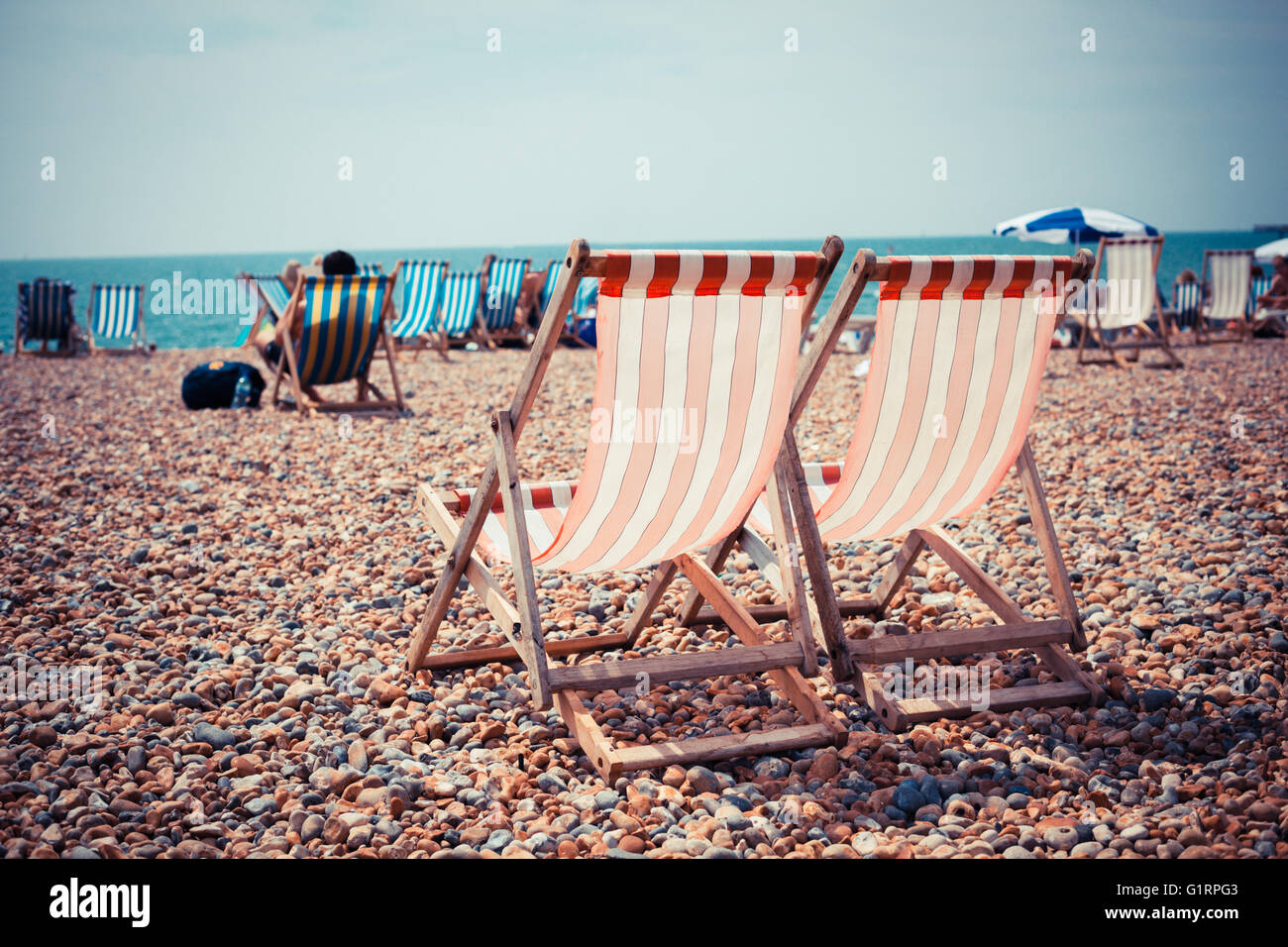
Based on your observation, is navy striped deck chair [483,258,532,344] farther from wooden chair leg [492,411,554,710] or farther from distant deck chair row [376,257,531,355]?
wooden chair leg [492,411,554,710]

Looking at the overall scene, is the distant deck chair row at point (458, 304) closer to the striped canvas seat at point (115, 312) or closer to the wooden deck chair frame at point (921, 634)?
the striped canvas seat at point (115, 312)

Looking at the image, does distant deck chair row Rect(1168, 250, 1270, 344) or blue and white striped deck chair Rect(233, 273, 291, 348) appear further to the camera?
distant deck chair row Rect(1168, 250, 1270, 344)

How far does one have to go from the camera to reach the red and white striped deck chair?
7.32 feet

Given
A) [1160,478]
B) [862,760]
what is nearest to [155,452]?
[862,760]

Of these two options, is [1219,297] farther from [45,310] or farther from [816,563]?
[45,310]

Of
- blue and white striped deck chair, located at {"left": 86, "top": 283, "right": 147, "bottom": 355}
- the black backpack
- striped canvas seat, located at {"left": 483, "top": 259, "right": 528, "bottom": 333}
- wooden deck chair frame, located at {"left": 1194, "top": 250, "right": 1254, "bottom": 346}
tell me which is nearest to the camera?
the black backpack

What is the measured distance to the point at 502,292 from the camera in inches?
543

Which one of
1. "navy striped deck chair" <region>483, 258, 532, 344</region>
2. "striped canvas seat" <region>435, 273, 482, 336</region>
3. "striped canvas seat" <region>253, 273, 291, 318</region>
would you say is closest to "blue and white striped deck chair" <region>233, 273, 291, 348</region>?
"striped canvas seat" <region>253, 273, 291, 318</region>

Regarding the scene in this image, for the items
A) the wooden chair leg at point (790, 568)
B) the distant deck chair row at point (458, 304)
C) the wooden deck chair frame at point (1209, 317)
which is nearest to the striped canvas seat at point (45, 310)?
the distant deck chair row at point (458, 304)

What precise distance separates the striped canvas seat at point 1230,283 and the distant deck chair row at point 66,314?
14084 mm

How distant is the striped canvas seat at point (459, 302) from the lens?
12.4 m

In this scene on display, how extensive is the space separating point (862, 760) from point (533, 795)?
0.78m
